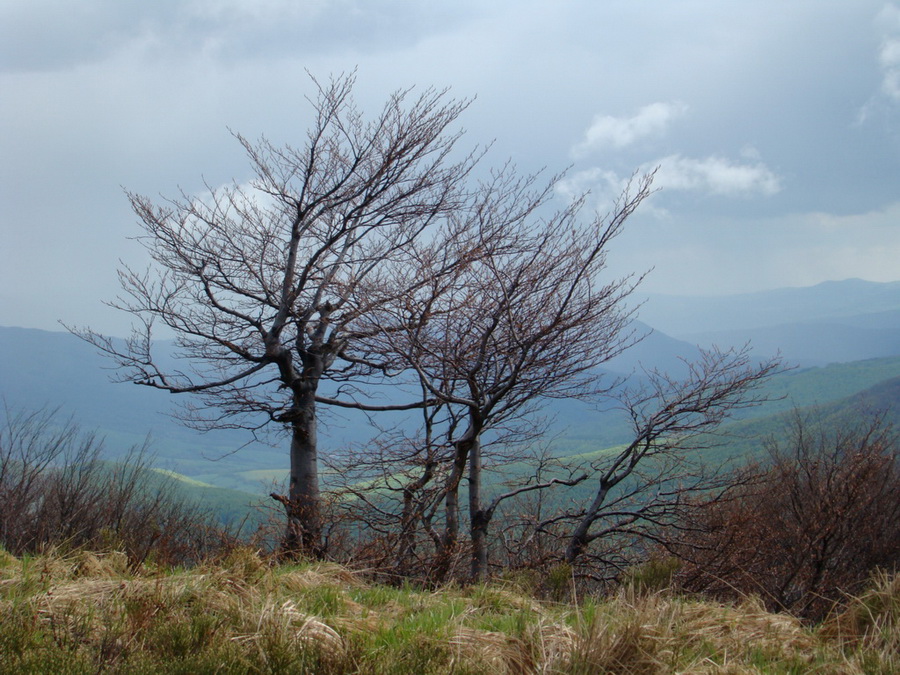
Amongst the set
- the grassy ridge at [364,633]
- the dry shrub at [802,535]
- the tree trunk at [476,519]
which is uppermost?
the grassy ridge at [364,633]

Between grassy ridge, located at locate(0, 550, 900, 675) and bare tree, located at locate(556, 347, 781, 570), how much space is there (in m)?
6.17

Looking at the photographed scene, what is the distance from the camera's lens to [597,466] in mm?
11562

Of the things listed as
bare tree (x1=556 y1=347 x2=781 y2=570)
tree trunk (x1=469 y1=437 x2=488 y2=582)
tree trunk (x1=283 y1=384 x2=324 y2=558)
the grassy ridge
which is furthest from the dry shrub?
tree trunk (x1=283 y1=384 x2=324 y2=558)

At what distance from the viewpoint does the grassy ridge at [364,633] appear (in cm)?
319

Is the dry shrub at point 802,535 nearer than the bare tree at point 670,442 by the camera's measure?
No

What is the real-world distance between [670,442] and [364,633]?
27.2 feet

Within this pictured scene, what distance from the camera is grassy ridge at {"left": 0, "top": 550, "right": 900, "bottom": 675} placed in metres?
3.19

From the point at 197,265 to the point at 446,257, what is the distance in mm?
4821

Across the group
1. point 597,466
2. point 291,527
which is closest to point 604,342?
point 597,466

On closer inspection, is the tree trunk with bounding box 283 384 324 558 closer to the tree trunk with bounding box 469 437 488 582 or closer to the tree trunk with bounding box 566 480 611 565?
the tree trunk with bounding box 469 437 488 582

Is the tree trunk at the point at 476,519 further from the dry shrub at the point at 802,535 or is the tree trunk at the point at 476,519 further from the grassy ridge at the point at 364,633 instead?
the grassy ridge at the point at 364,633

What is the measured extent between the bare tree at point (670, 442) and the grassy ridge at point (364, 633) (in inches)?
243

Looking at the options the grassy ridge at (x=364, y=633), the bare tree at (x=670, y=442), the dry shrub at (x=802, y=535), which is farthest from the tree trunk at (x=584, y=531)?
the grassy ridge at (x=364, y=633)

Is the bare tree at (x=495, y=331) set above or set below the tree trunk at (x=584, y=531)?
above
